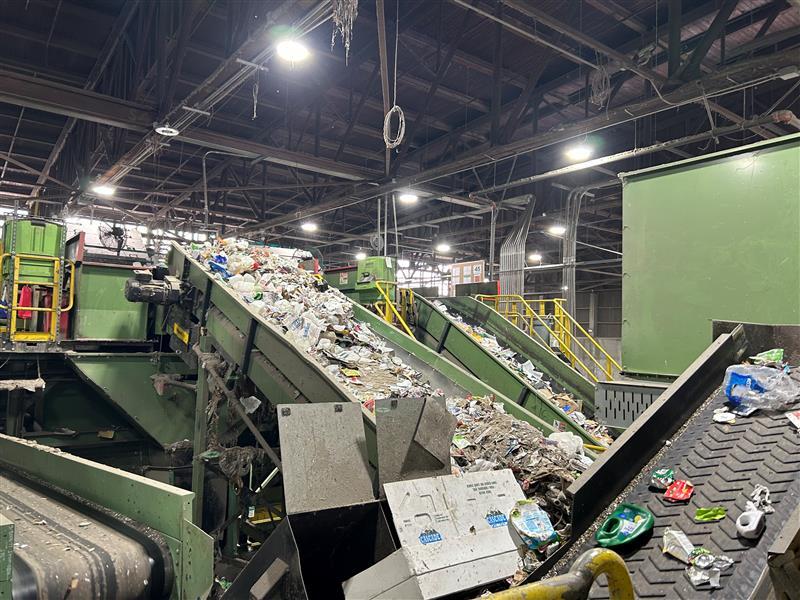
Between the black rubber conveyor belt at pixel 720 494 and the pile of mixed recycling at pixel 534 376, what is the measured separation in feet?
9.86

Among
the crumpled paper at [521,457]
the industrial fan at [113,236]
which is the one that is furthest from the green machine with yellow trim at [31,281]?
the crumpled paper at [521,457]

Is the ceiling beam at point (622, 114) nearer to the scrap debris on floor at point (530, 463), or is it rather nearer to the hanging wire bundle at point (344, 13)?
Result: the hanging wire bundle at point (344, 13)

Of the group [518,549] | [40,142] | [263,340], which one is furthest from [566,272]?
[40,142]

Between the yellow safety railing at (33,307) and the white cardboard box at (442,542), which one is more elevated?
the yellow safety railing at (33,307)

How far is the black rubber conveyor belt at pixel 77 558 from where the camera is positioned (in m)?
1.97

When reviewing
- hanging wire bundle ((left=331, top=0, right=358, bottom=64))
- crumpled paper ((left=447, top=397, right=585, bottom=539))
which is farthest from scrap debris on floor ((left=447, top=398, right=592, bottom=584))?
hanging wire bundle ((left=331, top=0, right=358, bottom=64))

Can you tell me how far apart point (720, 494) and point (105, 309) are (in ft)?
19.9

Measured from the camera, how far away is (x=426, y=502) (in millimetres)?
2539

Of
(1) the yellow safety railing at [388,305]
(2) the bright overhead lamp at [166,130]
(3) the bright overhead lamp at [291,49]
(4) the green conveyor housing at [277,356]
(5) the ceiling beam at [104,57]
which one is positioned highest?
(5) the ceiling beam at [104,57]

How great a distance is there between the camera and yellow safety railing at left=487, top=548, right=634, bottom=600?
53.2 inches

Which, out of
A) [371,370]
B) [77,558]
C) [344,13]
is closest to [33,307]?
[371,370]

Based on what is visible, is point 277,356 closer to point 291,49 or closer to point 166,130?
point 291,49

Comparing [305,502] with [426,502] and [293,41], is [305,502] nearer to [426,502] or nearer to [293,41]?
[426,502]

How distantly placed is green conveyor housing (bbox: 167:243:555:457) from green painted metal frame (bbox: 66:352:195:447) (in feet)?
1.90
